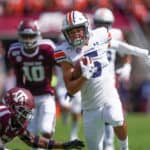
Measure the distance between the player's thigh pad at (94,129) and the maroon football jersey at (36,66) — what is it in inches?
69.6

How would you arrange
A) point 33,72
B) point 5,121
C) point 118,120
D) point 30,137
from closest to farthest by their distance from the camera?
point 5,121 < point 30,137 < point 118,120 < point 33,72

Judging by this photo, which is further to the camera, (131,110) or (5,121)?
(131,110)

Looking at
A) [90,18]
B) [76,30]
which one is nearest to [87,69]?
[76,30]

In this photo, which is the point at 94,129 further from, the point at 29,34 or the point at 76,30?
the point at 29,34

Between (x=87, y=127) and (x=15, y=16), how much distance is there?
42.9 ft

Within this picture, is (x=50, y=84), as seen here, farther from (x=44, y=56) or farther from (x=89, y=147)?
(x=89, y=147)

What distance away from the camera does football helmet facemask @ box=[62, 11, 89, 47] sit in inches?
307

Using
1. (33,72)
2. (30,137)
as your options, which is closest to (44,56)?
(33,72)

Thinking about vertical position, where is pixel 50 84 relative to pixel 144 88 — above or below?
above

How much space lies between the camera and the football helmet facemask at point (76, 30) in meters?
7.79

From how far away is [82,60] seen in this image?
295 inches

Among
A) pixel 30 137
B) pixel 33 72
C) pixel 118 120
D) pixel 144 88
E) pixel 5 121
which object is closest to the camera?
pixel 5 121

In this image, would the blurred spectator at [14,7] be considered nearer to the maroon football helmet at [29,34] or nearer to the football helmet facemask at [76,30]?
the maroon football helmet at [29,34]

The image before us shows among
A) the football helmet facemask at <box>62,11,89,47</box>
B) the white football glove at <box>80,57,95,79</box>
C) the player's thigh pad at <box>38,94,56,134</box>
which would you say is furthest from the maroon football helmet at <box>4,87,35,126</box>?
the player's thigh pad at <box>38,94,56,134</box>
